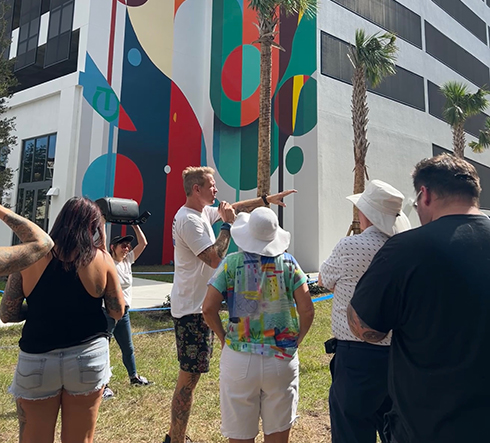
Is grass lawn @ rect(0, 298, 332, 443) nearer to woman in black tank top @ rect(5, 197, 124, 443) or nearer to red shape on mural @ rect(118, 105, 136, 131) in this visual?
woman in black tank top @ rect(5, 197, 124, 443)

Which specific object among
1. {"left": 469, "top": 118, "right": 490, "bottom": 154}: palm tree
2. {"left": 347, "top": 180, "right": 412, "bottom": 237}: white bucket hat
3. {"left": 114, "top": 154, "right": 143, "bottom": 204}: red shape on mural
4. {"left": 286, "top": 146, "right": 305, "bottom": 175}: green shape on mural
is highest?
{"left": 469, "top": 118, "right": 490, "bottom": 154}: palm tree

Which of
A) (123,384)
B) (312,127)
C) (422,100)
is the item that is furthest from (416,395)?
(422,100)

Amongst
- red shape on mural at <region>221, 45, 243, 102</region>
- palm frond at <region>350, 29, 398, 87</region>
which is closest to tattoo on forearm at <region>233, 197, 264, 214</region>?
palm frond at <region>350, 29, 398, 87</region>

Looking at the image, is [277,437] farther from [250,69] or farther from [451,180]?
[250,69]

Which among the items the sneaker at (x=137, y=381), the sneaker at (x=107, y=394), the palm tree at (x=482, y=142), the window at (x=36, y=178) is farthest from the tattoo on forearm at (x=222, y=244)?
the palm tree at (x=482, y=142)

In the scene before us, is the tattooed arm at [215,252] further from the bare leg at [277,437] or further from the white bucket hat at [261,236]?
the bare leg at [277,437]

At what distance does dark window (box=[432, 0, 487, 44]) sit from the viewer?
22594mm

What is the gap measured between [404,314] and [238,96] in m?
17.5

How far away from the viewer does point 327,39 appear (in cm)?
1647

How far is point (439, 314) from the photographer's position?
1.44m

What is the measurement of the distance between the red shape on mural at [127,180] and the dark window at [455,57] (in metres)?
16.5

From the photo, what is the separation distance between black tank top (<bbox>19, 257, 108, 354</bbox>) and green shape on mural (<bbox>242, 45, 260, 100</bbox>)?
16.7m

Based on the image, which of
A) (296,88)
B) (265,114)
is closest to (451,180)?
(265,114)

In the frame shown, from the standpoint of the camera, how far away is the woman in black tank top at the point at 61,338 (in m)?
2.09
